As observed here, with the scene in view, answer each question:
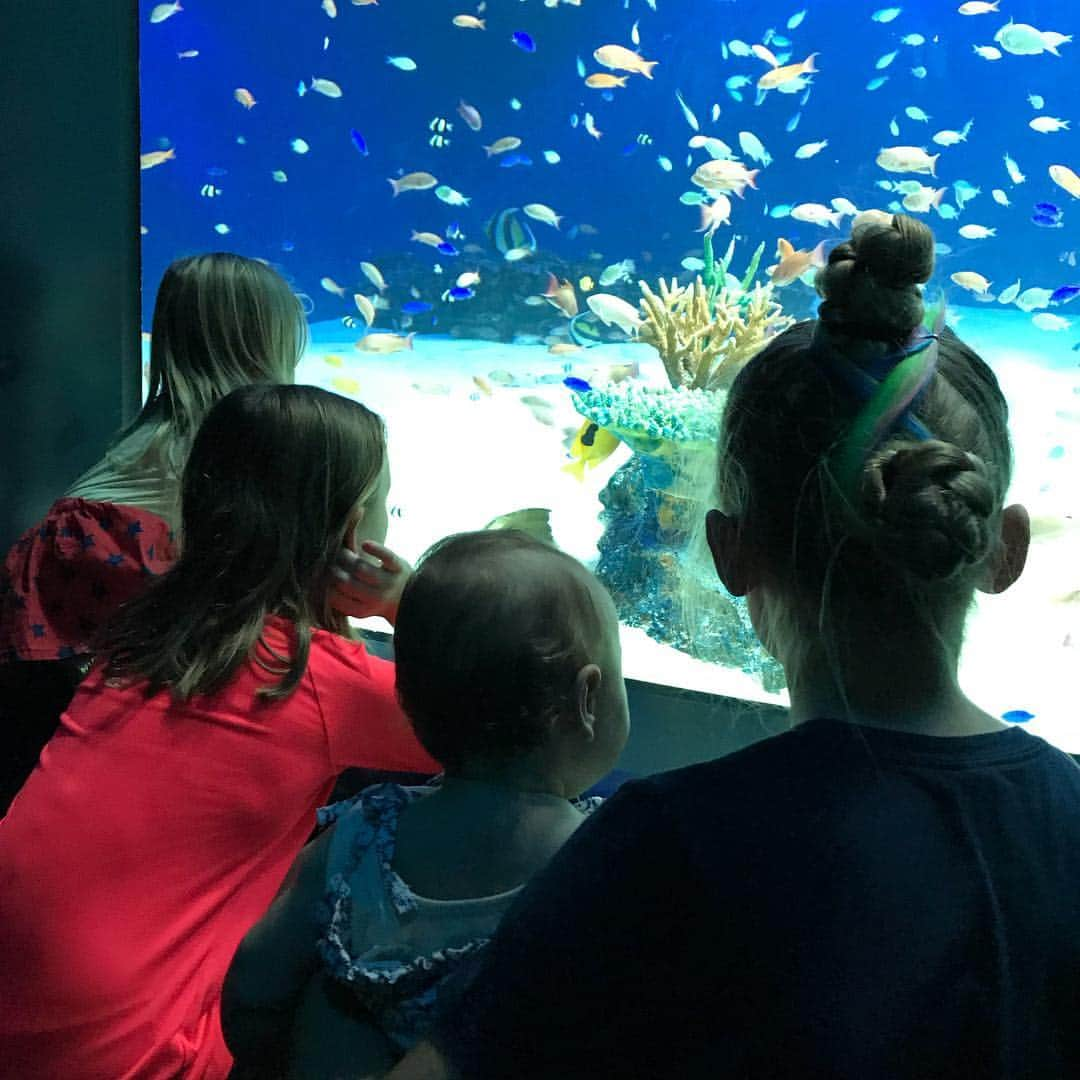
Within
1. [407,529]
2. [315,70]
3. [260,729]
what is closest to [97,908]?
[260,729]

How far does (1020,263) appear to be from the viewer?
4.50 m

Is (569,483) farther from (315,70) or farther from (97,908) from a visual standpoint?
(97,908)

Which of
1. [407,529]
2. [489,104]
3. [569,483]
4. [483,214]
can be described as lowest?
[407,529]

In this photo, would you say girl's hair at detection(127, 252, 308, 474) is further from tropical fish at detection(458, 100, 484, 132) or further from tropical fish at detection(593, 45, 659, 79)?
tropical fish at detection(458, 100, 484, 132)

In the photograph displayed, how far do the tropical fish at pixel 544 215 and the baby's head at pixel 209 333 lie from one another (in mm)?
2316

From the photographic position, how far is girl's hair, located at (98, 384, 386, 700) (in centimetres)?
162

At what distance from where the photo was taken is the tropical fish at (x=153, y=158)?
372 cm

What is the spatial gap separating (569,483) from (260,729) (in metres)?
2.99

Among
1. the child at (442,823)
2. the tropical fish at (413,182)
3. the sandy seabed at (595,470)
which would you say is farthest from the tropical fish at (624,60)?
the child at (442,823)

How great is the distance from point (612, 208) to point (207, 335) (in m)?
2.59

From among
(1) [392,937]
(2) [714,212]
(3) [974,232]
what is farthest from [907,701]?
(2) [714,212]

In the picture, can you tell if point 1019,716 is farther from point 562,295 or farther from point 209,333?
point 562,295

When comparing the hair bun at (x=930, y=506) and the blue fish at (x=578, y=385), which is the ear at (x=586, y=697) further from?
the blue fish at (x=578, y=385)

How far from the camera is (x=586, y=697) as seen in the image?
1242mm
